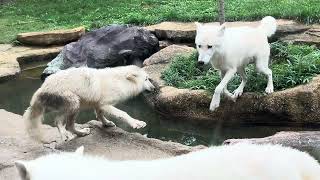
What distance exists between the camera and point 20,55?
13.3 meters

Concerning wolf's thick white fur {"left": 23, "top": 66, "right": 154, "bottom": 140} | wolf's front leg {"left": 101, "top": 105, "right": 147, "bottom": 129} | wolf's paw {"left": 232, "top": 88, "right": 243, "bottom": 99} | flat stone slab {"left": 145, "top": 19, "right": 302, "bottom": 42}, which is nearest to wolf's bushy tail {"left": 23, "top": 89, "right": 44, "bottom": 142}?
wolf's thick white fur {"left": 23, "top": 66, "right": 154, "bottom": 140}

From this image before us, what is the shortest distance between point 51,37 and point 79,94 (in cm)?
821

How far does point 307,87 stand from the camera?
7949 mm

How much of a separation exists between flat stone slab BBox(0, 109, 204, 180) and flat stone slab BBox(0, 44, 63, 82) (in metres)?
5.63

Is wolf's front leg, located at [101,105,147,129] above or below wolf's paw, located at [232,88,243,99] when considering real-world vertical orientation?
above

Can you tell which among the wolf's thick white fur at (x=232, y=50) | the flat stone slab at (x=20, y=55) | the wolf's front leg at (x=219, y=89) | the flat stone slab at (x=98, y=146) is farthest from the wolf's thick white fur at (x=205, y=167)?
the flat stone slab at (x=20, y=55)

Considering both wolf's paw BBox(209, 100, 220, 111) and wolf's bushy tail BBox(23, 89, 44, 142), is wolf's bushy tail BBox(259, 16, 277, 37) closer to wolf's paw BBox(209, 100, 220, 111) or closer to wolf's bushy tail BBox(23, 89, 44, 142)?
wolf's paw BBox(209, 100, 220, 111)

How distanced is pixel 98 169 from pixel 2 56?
11552 millimetres

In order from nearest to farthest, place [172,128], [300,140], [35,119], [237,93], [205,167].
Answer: [205,167] → [300,140] → [35,119] → [237,93] → [172,128]

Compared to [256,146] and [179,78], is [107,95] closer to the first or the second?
[179,78]

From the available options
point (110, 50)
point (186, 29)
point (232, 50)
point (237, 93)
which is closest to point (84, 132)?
point (232, 50)

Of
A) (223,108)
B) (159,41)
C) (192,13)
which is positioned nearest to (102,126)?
(223,108)

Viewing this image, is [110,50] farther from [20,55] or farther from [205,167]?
[205,167]

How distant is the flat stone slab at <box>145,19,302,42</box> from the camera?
11609 mm
